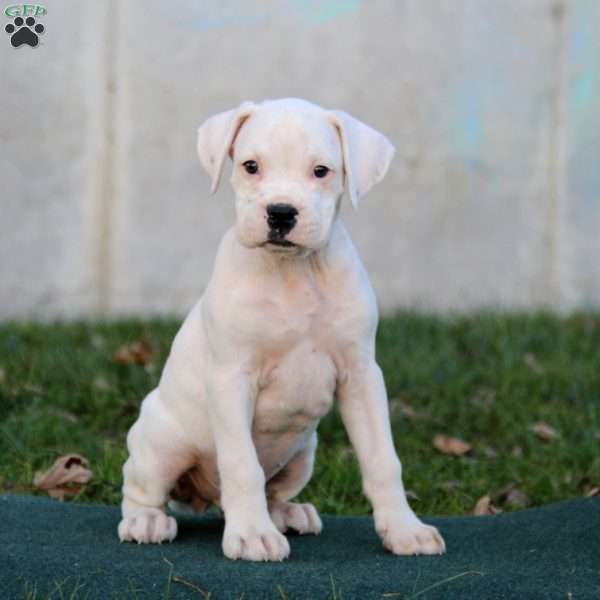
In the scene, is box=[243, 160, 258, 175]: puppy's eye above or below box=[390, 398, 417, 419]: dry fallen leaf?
above

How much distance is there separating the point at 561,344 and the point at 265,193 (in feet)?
13.7

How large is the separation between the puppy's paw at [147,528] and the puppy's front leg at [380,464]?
0.60 metres

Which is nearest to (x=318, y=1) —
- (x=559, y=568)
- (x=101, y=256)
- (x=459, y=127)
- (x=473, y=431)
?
(x=459, y=127)

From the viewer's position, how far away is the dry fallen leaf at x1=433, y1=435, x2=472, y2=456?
5.88 m

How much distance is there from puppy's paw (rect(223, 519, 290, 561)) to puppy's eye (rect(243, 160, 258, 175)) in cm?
97

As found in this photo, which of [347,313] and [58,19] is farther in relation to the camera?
[58,19]

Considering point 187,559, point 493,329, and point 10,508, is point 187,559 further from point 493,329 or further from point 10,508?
point 493,329

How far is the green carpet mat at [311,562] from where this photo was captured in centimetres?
323

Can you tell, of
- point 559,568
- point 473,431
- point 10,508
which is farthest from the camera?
point 473,431

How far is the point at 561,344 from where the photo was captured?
24.3 ft

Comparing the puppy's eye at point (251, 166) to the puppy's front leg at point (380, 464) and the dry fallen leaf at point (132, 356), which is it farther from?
the dry fallen leaf at point (132, 356)

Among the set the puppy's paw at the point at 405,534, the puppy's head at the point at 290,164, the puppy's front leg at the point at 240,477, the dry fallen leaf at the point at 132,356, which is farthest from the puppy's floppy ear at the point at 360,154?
the dry fallen leaf at the point at 132,356

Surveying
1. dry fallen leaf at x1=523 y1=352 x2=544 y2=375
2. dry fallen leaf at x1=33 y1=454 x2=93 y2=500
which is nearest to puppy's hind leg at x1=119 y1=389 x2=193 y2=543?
dry fallen leaf at x1=33 y1=454 x2=93 y2=500

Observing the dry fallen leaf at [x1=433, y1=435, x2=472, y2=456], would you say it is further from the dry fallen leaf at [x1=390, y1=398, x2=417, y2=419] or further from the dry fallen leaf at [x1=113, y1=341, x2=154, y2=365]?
the dry fallen leaf at [x1=113, y1=341, x2=154, y2=365]
